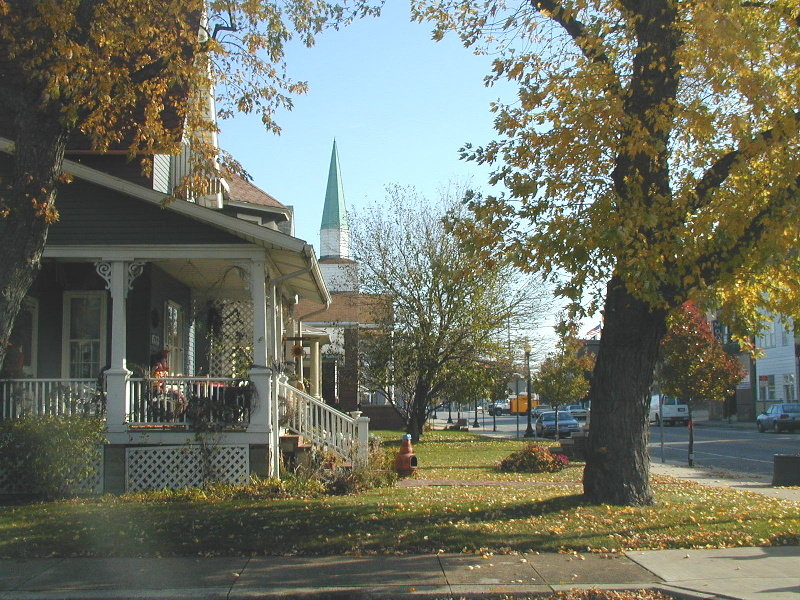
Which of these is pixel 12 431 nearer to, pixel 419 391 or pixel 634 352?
pixel 634 352

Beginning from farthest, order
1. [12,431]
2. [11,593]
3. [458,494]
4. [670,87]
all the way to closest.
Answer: [458,494], [12,431], [670,87], [11,593]

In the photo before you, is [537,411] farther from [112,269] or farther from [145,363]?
[112,269]

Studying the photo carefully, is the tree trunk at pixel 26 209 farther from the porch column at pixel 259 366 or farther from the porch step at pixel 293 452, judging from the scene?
the porch step at pixel 293 452

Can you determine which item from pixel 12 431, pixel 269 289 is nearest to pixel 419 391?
pixel 269 289

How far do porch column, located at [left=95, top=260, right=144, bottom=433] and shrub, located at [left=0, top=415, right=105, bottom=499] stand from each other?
854 mm

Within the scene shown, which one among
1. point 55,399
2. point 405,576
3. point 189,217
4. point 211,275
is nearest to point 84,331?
point 55,399

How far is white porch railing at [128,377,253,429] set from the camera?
44.7 feet

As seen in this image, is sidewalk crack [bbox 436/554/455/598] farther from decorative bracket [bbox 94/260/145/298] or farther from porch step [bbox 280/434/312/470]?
Answer: decorative bracket [bbox 94/260/145/298]

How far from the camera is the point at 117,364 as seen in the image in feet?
44.1

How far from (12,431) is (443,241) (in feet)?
65.7

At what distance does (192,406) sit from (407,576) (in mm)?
6605

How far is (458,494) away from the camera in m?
13.3

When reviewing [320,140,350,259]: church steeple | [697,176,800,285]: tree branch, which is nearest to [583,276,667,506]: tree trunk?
[697,176,800,285]: tree branch

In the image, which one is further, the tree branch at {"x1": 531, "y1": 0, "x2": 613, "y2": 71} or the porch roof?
the porch roof
